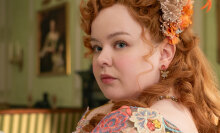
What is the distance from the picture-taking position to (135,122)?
938 millimetres

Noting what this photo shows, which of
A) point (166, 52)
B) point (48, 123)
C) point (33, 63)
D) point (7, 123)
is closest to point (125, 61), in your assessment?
point (166, 52)

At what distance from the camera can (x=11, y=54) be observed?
30.2ft

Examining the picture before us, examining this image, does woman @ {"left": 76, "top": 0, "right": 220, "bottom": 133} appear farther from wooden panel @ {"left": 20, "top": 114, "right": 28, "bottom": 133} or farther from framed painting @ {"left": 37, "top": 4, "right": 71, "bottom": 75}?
framed painting @ {"left": 37, "top": 4, "right": 71, "bottom": 75}

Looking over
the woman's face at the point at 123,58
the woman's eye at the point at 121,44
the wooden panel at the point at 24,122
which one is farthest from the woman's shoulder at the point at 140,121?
the wooden panel at the point at 24,122

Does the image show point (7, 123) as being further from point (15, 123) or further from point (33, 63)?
point (33, 63)

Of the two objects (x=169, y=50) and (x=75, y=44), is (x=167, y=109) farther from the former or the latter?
(x=75, y=44)

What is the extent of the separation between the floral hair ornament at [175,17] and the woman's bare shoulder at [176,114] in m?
0.29

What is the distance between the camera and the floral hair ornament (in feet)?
3.96

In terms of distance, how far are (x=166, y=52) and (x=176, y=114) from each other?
29 cm

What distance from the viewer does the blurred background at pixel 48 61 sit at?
3.90m

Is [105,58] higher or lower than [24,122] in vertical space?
higher

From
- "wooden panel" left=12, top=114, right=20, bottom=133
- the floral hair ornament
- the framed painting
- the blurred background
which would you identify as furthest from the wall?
the floral hair ornament

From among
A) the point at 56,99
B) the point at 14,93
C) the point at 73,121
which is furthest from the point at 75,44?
the point at 14,93

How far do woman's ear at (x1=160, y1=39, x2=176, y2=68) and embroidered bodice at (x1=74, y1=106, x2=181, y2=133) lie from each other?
0.30 meters
